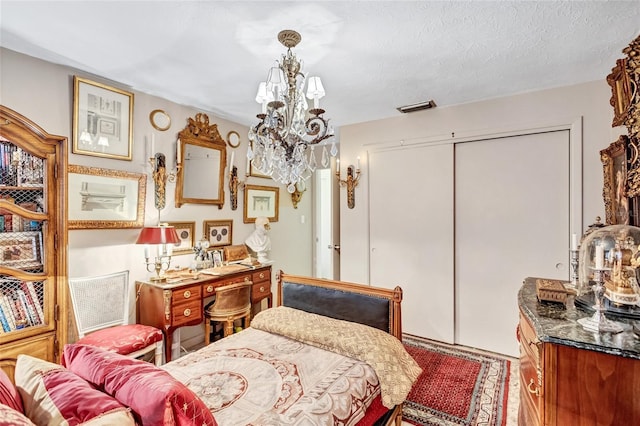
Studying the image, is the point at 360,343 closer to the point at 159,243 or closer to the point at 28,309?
the point at 159,243

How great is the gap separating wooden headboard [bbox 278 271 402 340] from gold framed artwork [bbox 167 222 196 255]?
49.3 inches

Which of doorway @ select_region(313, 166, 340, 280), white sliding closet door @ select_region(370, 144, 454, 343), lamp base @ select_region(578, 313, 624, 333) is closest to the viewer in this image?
lamp base @ select_region(578, 313, 624, 333)

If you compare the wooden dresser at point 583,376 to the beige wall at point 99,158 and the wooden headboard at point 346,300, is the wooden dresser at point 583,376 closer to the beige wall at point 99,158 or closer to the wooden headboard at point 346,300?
the wooden headboard at point 346,300

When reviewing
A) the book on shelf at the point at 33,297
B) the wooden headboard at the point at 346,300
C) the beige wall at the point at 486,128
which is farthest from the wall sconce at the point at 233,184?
the book on shelf at the point at 33,297

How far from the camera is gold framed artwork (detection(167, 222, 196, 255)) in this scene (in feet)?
10.2

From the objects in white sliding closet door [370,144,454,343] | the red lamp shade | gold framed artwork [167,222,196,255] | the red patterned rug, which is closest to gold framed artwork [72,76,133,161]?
the red lamp shade

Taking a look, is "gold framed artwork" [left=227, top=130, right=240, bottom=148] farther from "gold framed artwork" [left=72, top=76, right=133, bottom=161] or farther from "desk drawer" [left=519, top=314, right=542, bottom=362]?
"desk drawer" [left=519, top=314, right=542, bottom=362]

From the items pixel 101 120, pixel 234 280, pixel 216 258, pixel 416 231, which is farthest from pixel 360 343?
pixel 101 120

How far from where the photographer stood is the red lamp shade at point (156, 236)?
8.57ft

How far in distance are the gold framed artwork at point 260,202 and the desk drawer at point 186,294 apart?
50.8 inches

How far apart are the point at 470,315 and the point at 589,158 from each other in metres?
1.80

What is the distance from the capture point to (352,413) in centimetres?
139

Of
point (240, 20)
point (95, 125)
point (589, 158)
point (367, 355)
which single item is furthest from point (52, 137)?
point (589, 158)

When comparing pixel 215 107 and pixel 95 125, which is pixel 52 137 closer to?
pixel 95 125
